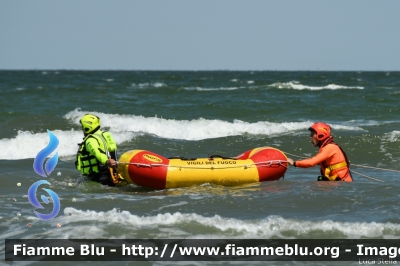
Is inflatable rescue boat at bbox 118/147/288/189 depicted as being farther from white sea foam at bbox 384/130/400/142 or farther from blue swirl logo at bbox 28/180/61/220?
white sea foam at bbox 384/130/400/142

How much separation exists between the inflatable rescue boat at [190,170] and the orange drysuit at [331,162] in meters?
0.52

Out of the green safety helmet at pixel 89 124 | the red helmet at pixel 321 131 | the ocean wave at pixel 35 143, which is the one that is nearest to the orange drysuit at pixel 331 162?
the red helmet at pixel 321 131

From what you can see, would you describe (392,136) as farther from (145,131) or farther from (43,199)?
(43,199)

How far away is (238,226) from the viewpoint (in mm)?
6820

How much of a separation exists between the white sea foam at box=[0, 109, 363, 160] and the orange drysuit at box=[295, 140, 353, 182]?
6698 mm

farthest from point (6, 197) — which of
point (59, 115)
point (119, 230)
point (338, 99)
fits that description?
point (338, 99)

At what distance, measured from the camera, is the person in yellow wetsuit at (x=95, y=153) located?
8734 millimetres

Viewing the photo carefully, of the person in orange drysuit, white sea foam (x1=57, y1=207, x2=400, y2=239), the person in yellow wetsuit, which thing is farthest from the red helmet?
the person in yellow wetsuit

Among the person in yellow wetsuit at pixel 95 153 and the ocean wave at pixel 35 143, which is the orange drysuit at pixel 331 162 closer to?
the person in yellow wetsuit at pixel 95 153

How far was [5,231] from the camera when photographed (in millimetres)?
6902

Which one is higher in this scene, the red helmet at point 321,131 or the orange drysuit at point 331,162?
the red helmet at point 321,131

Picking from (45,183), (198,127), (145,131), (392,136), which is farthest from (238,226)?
(145,131)

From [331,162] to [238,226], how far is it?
8.54ft

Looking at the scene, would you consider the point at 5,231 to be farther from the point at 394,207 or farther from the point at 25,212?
the point at 394,207
